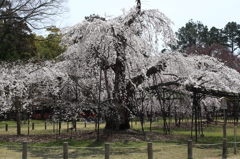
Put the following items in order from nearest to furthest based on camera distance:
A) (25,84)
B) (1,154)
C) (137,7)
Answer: (1,154)
(137,7)
(25,84)

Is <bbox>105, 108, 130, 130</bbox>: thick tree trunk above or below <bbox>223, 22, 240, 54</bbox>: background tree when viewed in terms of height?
below

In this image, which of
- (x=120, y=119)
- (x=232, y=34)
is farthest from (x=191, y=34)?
(x=120, y=119)

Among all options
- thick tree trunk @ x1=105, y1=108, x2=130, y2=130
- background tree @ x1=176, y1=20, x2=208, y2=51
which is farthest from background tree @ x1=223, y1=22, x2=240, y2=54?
thick tree trunk @ x1=105, y1=108, x2=130, y2=130

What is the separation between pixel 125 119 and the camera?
59.4ft

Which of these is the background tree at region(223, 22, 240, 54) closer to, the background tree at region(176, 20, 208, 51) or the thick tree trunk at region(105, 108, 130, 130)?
the background tree at region(176, 20, 208, 51)

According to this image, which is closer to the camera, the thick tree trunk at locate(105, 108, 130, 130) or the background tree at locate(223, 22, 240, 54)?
the thick tree trunk at locate(105, 108, 130, 130)

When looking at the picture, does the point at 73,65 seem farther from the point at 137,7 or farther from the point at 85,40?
the point at 137,7

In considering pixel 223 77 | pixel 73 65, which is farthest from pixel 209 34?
pixel 73 65

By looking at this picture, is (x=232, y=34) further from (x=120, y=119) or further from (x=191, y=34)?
(x=120, y=119)

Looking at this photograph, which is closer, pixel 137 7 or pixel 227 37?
pixel 137 7

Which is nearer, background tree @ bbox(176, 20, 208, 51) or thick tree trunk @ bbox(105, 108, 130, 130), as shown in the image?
thick tree trunk @ bbox(105, 108, 130, 130)

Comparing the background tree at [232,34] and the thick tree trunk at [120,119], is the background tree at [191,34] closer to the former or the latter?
the background tree at [232,34]

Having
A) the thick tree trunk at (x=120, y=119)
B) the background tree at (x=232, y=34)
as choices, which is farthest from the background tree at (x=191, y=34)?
the thick tree trunk at (x=120, y=119)

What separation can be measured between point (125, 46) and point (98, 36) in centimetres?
167
